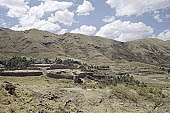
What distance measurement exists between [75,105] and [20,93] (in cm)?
532

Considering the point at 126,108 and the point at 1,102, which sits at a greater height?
the point at 1,102

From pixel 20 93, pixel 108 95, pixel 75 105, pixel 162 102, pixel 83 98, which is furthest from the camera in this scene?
pixel 162 102

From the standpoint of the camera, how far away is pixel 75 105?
20.7 meters

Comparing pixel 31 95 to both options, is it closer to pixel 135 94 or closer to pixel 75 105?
pixel 75 105

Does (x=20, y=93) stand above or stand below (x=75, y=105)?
above

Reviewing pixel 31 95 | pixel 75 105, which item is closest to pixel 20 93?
pixel 31 95

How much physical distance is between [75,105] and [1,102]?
23.7 feet

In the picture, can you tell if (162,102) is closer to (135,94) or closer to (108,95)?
(135,94)

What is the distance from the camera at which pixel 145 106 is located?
24750mm

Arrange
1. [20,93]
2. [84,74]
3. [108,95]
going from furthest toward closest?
[84,74] < [108,95] < [20,93]

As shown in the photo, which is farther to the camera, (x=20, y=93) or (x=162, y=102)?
(x=162, y=102)

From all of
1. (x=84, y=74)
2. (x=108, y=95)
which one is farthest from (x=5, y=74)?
(x=108, y=95)

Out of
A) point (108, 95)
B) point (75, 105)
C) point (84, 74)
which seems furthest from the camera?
point (84, 74)

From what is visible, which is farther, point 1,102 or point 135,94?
point 135,94
